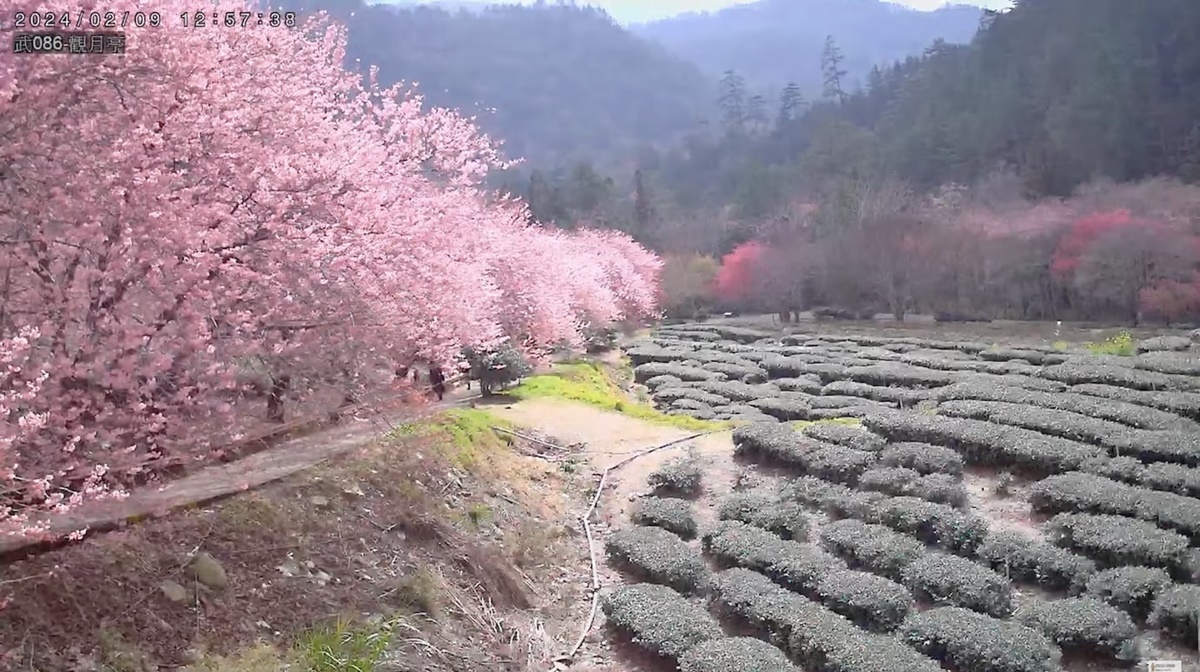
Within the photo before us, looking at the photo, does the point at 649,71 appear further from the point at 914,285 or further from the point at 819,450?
the point at 819,450

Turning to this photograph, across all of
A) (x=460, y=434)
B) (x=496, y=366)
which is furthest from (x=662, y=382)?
(x=460, y=434)

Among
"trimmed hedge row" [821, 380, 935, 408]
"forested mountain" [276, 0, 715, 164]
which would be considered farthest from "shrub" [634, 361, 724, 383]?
"forested mountain" [276, 0, 715, 164]

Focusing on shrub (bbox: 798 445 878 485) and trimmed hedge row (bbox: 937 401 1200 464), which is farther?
shrub (bbox: 798 445 878 485)

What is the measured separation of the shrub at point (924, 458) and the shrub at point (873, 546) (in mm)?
1741

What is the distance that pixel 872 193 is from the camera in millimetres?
48250

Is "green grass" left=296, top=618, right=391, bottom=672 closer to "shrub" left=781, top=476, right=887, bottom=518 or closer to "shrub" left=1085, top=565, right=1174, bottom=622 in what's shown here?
"shrub" left=781, top=476, right=887, bottom=518

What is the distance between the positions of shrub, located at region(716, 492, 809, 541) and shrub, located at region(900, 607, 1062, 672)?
2.32m

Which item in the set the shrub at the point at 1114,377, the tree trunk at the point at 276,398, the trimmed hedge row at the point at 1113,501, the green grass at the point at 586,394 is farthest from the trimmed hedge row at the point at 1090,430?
the tree trunk at the point at 276,398

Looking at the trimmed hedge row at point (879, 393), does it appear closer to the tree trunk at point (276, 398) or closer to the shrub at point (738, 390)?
the shrub at point (738, 390)

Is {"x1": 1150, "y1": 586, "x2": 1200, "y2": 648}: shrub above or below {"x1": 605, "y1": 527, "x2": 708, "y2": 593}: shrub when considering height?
above

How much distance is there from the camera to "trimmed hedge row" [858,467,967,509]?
9820 millimetres

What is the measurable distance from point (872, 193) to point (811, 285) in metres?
8.60

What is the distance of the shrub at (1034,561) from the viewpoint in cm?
796

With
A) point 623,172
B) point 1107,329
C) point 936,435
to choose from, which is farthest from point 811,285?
point 623,172
